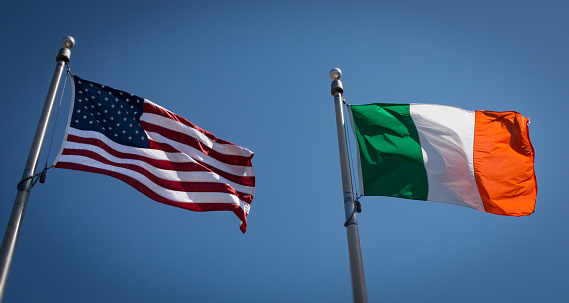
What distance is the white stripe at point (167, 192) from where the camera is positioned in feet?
40.3

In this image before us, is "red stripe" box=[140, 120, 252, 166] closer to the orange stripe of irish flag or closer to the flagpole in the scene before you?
the flagpole

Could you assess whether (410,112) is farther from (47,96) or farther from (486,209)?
(47,96)

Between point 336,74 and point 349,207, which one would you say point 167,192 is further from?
point 336,74

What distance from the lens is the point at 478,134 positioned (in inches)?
576

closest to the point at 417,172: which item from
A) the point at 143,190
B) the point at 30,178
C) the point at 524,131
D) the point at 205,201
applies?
the point at 524,131

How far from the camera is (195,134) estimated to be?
14594 mm

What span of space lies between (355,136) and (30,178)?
7335 mm

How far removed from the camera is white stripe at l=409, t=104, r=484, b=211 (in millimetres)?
13375

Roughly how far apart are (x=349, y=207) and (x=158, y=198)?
439 centimetres

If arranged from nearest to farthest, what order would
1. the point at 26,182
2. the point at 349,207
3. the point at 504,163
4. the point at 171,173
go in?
the point at 26,182 < the point at 349,207 < the point at 171,173 < the point at 504,163

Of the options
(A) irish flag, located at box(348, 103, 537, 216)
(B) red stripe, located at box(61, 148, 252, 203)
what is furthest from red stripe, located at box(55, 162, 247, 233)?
(A) irish flag, located at box(348, 103, 537, 216)

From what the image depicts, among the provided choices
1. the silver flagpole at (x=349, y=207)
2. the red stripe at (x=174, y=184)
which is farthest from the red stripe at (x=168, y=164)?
the silver flagpole at (x=349, y=207)

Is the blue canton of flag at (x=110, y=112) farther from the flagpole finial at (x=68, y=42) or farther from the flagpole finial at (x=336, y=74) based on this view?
the flagpole finial at (x=336, y=74)

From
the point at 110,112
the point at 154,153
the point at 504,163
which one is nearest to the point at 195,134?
the point at 154,153
